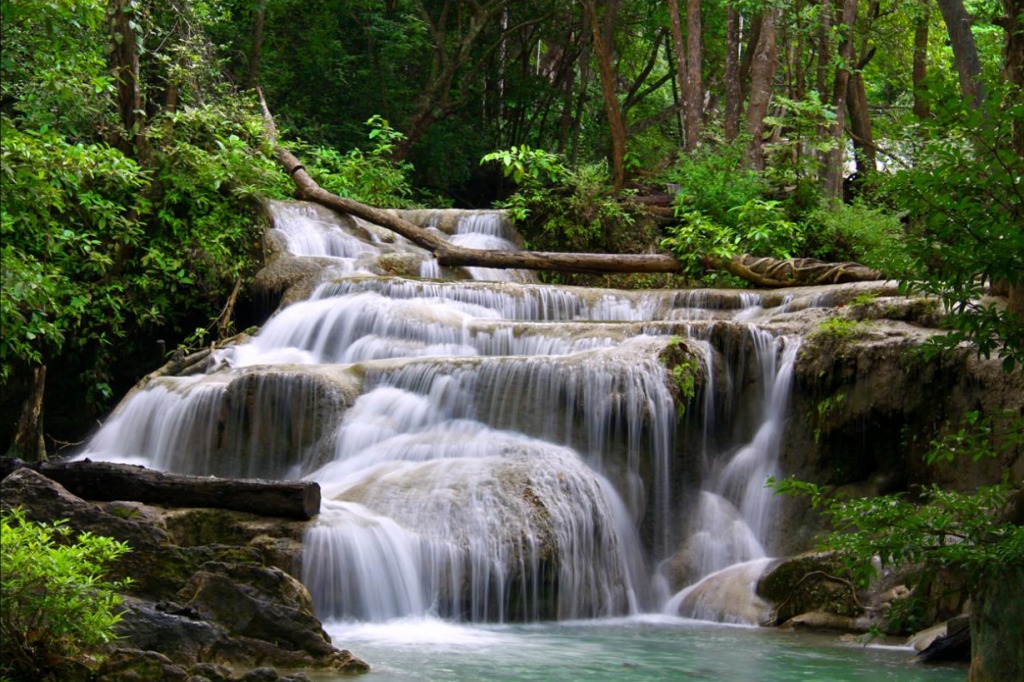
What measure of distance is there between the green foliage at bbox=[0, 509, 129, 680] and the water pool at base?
192 centimetres

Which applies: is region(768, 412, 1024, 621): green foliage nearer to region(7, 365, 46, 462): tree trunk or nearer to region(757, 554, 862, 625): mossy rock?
region(757, 554, 862, 625): mossy rock

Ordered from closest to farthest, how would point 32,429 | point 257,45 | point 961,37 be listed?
point 961,37, point 32,429, point 257,45

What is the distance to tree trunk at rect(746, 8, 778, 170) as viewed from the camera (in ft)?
62.5

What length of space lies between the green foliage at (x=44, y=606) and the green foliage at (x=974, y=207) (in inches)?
157

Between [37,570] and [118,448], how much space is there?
7417 mm

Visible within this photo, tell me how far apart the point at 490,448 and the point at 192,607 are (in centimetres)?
436

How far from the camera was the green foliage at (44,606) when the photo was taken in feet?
16.5

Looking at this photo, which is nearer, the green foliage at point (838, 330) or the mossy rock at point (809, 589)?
the mossy rock at point (809, 589)

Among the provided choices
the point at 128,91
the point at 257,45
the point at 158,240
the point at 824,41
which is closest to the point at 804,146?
the point at 824,41

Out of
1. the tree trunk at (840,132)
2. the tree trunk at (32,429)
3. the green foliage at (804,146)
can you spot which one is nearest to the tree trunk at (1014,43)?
the tree trunk at (32,429)

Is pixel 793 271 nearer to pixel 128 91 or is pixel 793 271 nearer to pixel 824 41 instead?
pixel 824 41

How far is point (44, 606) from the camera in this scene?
16.7ft

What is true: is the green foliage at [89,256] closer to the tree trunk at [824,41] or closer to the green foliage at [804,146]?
the green foliage at [804,146]

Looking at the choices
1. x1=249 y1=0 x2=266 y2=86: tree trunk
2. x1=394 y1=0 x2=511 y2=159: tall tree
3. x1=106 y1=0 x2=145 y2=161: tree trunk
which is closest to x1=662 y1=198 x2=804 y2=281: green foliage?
x1=106 y1=0 x2=145 y2=161: tree trunk
